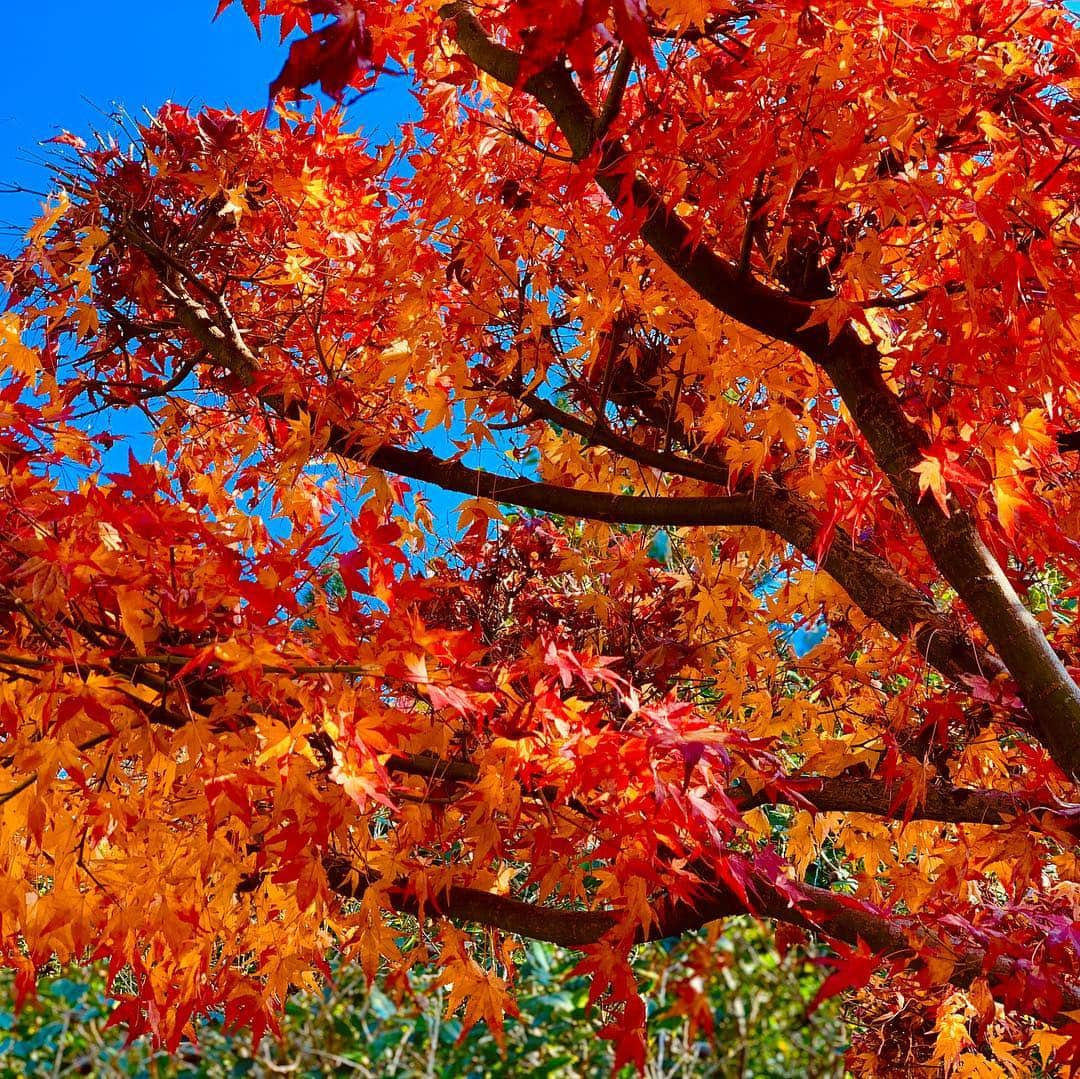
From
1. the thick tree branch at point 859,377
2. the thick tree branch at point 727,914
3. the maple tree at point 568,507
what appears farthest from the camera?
the thick tree branch at point 727,914

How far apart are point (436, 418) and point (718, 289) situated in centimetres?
86

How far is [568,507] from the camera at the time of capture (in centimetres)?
285

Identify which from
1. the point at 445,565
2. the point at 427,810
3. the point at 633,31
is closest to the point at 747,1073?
the point at 445,565

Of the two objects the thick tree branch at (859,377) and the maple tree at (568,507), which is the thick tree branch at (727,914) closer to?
the maple tree at (568,507)

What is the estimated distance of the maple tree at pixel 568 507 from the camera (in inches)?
77.1

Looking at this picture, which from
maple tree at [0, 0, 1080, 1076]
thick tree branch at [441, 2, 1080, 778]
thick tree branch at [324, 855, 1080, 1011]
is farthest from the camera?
thick tree branch at [324, 855, 1080, 1011]

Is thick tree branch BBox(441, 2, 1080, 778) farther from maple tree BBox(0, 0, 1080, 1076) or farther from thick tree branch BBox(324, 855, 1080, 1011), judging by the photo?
thick tree branch BBox(324, 855, 1080, 1011)

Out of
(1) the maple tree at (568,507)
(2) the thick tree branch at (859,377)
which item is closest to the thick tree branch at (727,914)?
(1) the maple tree at (568,507)

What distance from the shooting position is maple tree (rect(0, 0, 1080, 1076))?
1958 millimetres

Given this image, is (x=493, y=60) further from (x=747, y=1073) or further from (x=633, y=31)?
(x=747, y=1073)

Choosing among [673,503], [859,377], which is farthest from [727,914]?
[859,377]

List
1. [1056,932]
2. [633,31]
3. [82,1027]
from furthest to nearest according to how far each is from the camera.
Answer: [82,1027] < [1056,932] < [633,31]

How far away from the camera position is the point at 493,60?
2.30m

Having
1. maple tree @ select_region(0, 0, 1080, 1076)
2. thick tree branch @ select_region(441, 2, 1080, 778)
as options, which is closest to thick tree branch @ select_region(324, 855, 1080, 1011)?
maple tree @ select_region(0, 0, 1080, 1076)
